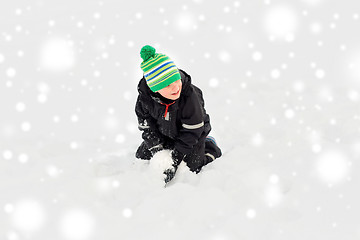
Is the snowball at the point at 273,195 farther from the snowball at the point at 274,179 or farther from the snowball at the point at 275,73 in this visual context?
→ the snowball at the point at 275,73

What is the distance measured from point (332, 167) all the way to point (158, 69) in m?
1.81

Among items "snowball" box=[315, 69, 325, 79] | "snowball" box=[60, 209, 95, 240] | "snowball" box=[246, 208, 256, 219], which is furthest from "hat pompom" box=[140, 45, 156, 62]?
"snowball" box=[315, 69, 325, 79]

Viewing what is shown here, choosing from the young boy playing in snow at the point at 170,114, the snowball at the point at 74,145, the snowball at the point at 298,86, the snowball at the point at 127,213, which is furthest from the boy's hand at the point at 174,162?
the snowball at the point at 298,86

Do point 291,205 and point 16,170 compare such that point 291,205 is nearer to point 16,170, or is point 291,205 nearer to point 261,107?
point 261,107

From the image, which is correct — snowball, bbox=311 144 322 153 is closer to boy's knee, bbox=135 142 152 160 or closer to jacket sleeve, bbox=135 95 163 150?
jacket sleeve, bbox=135 95 163 150

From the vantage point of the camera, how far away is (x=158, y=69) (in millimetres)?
2738

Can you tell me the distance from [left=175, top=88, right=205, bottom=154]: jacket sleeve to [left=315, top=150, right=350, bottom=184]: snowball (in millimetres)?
1140

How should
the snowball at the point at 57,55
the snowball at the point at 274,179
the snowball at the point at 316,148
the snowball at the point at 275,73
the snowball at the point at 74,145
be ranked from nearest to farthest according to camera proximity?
the snowball at the point at 274,179
the snowball at the point at 316,148
the snowball at the point at 74,145
the snowball at the point at 275,73
the snowball at the point at 57,55

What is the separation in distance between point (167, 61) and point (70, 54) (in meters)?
3.74

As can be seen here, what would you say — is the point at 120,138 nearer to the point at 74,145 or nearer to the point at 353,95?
the point at 74,145

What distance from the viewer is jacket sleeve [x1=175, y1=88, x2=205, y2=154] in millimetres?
3012

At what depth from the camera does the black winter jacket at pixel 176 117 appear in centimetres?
301

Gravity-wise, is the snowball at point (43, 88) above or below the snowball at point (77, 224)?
above

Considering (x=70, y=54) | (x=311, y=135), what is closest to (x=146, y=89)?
(x=311, y=135)
